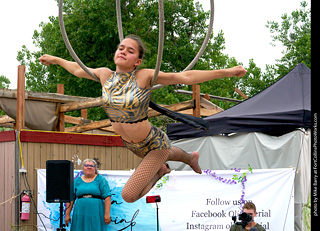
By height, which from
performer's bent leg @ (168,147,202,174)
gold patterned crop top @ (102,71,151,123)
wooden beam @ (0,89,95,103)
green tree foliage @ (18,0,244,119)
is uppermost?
green tree foliage @ (18,0,244,119)

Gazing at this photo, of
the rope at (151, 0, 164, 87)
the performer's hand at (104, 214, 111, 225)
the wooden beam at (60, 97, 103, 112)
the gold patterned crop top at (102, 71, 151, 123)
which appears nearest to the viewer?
the rope at (151, 0, 164, 87)

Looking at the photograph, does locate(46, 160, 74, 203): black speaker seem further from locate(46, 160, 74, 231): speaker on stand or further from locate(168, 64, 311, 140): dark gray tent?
locate(168, 64, 311, 140): dark gray tent

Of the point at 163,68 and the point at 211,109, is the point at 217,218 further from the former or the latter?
the point at 163,68

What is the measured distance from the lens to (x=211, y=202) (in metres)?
8.00

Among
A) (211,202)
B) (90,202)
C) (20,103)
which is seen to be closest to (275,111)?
(211,202)

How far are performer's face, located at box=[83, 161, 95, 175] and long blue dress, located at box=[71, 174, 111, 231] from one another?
0.15 metres

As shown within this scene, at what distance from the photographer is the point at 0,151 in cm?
1002

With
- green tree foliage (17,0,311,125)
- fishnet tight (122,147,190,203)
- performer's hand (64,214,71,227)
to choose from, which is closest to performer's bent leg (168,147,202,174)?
fishnet tight (122,147,190,203)

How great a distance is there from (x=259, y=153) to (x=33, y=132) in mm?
4208

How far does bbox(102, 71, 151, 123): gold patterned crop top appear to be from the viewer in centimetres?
426

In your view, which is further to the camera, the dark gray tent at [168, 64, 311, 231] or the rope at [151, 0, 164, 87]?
the dark gray tent at [168, 64, 311, 231]

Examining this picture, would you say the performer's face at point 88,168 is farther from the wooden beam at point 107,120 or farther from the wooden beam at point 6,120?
the wooden beam at point 6,120

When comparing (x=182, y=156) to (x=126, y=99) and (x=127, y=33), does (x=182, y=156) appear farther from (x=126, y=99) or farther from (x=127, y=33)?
(x=127, y=33)

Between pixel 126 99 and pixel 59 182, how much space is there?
4.31 m
